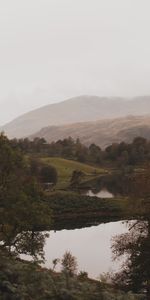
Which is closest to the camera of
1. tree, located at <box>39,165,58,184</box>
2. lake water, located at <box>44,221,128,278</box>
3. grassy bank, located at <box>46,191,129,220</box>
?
lake water, located at <box>44,221,128,278</box>

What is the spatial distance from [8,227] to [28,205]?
14.2ft

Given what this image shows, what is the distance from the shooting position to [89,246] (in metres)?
84.6

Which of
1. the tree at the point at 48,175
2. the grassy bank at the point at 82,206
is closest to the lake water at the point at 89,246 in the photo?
the grassy bank at the point at 82,206

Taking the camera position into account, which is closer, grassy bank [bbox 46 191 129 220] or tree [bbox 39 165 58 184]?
grassy bank [bbox 46 191 129 220]

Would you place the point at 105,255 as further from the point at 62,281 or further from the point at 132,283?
the point at 62,281

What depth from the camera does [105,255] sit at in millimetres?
75875

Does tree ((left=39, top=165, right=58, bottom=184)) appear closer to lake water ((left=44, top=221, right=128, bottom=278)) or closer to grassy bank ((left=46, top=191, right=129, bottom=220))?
grassy bank ((left=46, top=191, right=129, bottom=220))

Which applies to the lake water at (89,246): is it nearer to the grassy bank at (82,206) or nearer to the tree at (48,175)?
the grassy bank at (82,206)

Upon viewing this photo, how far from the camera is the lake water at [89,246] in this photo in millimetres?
68625

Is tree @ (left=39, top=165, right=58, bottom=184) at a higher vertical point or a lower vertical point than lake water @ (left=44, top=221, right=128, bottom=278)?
higher

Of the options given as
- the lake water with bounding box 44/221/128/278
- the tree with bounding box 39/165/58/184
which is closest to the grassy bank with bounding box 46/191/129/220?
the lake water with bounding box 44/221/128/278

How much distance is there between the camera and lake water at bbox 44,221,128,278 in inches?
2702

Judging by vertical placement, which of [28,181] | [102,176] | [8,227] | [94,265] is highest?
[102,176]

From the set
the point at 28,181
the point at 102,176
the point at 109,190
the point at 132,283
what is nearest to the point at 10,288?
the point at 132,283
